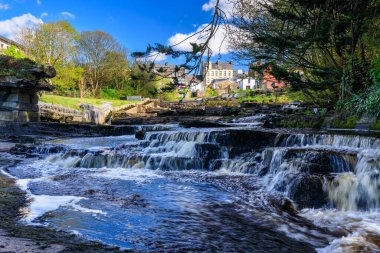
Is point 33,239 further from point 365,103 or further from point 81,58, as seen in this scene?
point 81,58

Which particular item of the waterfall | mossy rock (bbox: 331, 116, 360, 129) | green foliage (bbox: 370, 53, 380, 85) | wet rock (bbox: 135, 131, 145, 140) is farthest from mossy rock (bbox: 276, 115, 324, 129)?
the waterfall

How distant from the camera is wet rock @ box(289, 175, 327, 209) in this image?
6375 millimetres

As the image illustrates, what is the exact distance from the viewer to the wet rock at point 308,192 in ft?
20.9

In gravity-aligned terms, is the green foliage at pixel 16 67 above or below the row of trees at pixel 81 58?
below

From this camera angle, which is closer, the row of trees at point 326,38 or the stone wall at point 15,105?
the row of trees at point 326,38

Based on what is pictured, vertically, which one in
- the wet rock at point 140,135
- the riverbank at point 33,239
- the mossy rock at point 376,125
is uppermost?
the mossy rock at point 376,125

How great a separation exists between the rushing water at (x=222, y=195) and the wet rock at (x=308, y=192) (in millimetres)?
19

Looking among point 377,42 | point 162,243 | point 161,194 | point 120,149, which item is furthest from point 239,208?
point 377,42

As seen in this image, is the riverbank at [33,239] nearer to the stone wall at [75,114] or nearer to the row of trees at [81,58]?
the stone wall at [75,114]

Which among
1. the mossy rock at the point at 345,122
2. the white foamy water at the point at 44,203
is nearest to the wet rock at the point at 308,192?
the white foamy water at the point at 44,203

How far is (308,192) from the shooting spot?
21.5ft

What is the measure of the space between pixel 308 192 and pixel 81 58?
47.7 meters

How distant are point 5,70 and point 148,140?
11695 mm

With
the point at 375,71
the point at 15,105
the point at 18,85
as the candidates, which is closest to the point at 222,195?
the point at 375,71
